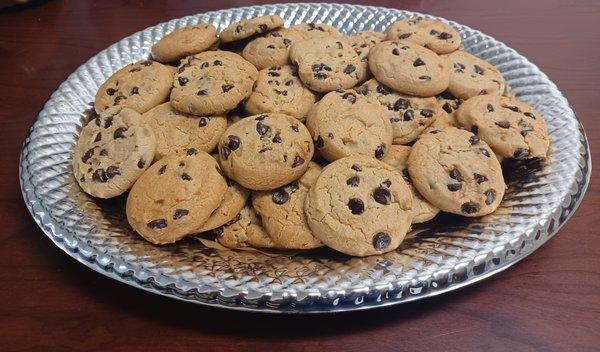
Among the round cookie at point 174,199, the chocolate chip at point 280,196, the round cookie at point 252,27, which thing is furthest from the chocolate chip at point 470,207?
the round cookie at point 252,27

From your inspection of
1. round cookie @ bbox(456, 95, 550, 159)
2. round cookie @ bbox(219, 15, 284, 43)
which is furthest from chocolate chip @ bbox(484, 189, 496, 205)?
round cookie @ bbox(219, 15, 284, 43)

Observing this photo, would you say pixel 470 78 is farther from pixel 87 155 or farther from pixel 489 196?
pixel 87 155

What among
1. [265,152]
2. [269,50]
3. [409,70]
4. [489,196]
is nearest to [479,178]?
[489,196]

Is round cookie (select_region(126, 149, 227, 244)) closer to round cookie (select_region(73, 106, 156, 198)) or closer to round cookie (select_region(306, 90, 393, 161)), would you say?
round cookie (select_region(73, 106, 156, 198))

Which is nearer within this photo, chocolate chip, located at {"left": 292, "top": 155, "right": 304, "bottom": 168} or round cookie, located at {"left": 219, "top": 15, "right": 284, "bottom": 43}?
chocolate chip, located at {"left": 292, "top": 155, "right": 304, "bottom": 168}

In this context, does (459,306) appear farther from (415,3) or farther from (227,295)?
(415,3)

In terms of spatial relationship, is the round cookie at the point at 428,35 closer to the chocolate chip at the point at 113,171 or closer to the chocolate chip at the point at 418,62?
the chocolate chip at the point at 418,62

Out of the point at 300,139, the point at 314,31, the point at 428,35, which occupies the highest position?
the point at 428,35

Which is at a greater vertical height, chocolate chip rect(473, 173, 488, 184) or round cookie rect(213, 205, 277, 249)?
chocolate chip rect(473, 173, 488, 184)
